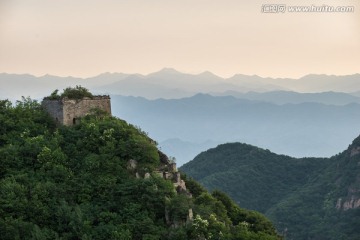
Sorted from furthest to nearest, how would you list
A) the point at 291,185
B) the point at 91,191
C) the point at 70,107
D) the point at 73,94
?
the point at 291,185
the point at 73,94
the point at 70,107
the point at 91,191

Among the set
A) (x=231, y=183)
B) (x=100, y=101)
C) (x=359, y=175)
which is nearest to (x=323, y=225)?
(x=359, y=175)

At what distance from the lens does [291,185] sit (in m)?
97.2

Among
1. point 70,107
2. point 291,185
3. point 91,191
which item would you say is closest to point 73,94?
point 70,107

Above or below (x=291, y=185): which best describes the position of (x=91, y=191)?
above

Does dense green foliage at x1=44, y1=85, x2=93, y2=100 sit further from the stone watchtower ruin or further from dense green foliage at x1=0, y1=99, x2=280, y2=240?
dense green foliage at x1=0, y1=99, x2=280, y2=240

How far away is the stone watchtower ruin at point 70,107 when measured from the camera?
95.4 ft

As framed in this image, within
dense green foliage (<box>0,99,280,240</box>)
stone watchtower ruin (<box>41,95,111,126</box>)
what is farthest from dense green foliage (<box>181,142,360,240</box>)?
dense green foliage (<box>0,99,280,240</box>)

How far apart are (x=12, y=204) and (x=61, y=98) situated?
703cm

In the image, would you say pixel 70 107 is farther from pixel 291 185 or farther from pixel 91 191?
pixel 291 185

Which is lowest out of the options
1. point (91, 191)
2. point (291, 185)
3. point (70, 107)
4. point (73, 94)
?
point (291, 185)

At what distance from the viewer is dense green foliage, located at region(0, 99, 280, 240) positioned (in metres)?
→ 23.2

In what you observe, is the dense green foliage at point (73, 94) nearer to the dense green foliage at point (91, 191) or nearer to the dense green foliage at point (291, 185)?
the dense green foliage at point (91, 191)

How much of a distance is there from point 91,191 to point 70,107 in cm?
570

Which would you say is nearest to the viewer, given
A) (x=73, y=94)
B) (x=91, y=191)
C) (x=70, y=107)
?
(x=91, y=191)
